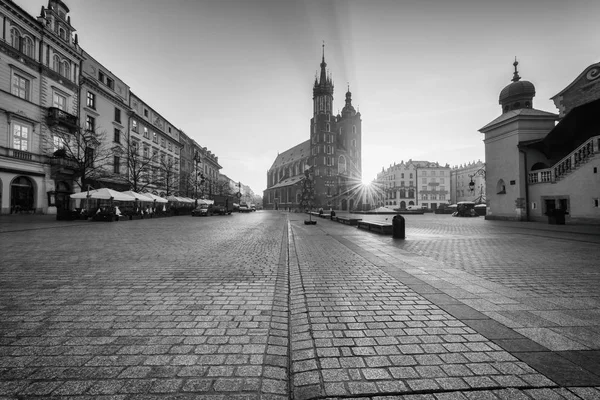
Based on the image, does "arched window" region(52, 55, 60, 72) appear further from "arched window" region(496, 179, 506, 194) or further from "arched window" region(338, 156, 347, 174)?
"arched window" region(338, 156, 347, 174)

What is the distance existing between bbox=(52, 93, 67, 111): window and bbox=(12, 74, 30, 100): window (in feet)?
7.50

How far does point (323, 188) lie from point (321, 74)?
36.0 m

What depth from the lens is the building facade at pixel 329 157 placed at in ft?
247

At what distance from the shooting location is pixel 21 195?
74.6 feet

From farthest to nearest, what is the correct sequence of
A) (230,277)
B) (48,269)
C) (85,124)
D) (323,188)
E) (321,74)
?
(321,74)
(323,188)
(85,124)
(48,269)
(230,277)

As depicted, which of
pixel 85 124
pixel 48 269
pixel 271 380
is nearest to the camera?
pixel 271 380

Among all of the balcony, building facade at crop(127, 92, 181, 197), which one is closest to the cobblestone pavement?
the balcony

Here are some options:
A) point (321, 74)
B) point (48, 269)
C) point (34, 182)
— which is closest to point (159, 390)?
point (48, 269)

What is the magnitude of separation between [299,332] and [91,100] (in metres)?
39.6

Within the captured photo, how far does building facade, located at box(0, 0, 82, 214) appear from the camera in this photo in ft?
71.2

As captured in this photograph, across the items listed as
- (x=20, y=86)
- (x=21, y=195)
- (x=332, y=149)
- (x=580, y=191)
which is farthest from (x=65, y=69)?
(x=332, y=149)

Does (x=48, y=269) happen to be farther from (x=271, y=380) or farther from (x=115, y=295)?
(x=271, y=380)

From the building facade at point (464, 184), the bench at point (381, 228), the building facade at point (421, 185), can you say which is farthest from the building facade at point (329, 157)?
the bench at point (381, 228)

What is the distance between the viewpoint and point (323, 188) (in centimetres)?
7450
